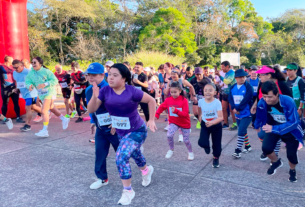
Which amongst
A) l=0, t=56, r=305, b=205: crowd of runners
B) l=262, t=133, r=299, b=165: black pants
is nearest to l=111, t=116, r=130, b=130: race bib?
l=0, t=56, r=305, b=205: crowd of runners

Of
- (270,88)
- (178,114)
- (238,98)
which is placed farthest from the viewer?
(238,98)

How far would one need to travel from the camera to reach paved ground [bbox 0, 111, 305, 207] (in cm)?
314

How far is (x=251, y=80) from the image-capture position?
8102 mm

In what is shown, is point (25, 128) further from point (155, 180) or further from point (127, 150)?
point (127, 150)

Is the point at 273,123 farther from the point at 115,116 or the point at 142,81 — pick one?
the point at 142,81

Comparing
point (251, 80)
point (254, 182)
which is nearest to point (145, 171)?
point (254, 182)

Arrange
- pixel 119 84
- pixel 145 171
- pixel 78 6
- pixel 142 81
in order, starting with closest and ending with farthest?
pixel 119 84, pixel 145 171, pixel 142 81, pixel 78 6

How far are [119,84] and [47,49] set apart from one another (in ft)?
108

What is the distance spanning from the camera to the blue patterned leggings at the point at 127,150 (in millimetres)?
2965

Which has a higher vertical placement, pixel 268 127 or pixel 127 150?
pixel 268 127

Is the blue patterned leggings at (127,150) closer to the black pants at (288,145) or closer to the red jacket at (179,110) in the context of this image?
the red jacket at (179,110)

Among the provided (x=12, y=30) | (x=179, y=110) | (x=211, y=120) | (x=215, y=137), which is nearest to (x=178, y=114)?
(x=179, y=110)

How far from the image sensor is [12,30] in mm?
9133

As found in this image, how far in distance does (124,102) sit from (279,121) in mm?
2200
